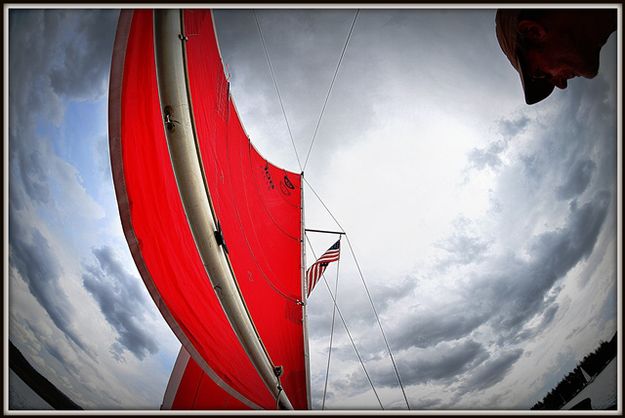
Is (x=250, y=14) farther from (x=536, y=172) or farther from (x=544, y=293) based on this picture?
(x=544, y=293)

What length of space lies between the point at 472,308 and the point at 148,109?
59.4 inches

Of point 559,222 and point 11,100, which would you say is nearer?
point 11,100

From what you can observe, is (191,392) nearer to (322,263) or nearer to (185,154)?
(185,154)

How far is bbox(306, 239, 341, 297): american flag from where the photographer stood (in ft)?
7.58

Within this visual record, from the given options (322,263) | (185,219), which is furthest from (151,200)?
(322,263)

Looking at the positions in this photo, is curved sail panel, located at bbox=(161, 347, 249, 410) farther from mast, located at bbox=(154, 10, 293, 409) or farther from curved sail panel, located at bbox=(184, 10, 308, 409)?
mast, located at bbox=(154, 10, 293, 409)

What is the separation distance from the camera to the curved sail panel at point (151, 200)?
Result: 79 cm

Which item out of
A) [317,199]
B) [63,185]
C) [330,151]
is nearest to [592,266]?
[330,151]

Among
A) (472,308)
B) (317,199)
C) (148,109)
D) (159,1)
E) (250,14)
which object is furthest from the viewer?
(317,199)

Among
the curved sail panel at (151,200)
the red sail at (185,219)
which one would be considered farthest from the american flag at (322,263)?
the curved sail panel at (151,200)

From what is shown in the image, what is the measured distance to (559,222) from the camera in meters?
1.53

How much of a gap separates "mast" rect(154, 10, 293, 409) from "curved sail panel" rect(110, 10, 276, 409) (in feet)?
0.07

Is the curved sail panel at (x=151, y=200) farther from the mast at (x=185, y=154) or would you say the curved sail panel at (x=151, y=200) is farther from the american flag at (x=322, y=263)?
the american flag at (x=322, y=263)

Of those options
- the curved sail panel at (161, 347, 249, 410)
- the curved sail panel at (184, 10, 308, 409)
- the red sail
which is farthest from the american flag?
the curved sail panel at (161, 347, 249, 410)
